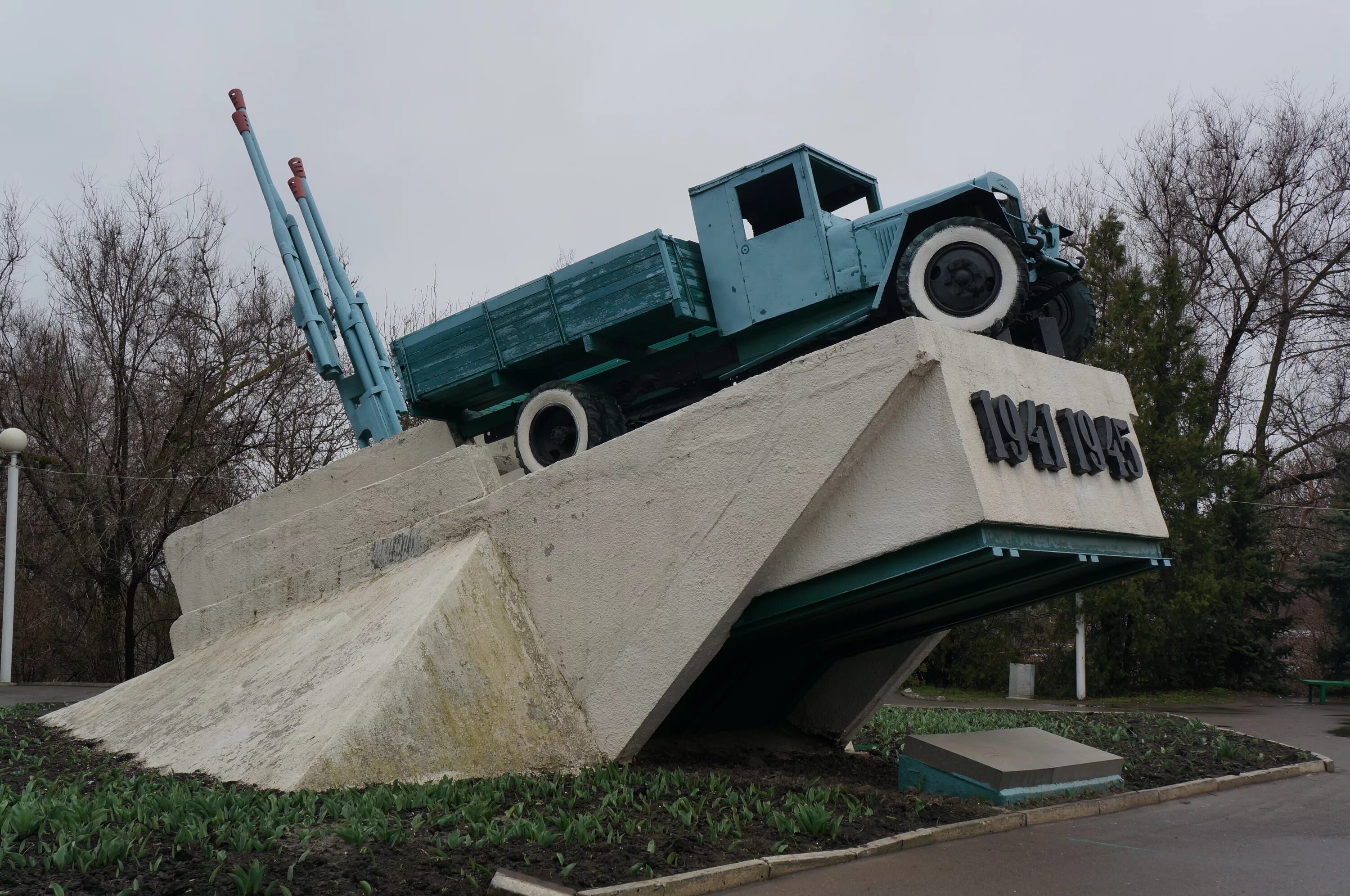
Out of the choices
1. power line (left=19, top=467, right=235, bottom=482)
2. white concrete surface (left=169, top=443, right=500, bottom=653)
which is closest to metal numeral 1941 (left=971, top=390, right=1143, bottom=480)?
white concrete surface (left=169, top=443, right=500, bottom=653)

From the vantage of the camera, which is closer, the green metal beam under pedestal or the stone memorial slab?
the green metal beam under pedestal

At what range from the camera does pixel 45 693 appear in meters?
15.9

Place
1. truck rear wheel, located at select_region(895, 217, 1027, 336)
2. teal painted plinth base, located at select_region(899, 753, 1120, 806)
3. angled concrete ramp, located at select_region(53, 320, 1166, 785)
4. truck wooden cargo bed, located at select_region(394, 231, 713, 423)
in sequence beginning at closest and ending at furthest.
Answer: angled concrete ramp, located at select_region(53, 320, 1166, 785)
teal painted plinth base, located at select_region(899, 753, 1120, 806)
truck rear wheel, located at select_region(895, 217, 1027, 336)
truck wooden cargo bed, located at select_region(394, 231, 713, 423)

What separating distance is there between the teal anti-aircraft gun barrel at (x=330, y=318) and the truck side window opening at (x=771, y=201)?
17.6 ft

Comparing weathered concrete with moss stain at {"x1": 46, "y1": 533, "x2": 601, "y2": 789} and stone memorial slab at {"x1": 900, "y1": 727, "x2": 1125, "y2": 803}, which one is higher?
weathered concrete with moss stain at {"x1": 46, "y1": 533, "x2": 601, "y2": 789}

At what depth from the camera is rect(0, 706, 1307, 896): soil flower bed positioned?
16.0 feet

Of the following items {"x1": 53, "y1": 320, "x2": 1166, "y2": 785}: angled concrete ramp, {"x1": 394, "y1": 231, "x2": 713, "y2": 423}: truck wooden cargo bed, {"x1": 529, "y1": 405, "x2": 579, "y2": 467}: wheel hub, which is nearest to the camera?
{"x1": 53, "y1": 320, "x2": 1166, "y2": 785}: angled concrete ramp

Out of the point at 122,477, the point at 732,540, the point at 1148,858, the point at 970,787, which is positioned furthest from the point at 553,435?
the point at 122,477

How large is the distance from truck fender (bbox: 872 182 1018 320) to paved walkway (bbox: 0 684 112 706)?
11.2 metres

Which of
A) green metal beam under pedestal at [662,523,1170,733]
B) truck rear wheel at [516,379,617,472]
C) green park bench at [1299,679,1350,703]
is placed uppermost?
truck rear wheel at [516,379,617,472]

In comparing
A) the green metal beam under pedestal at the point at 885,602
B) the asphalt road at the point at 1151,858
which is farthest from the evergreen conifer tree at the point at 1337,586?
the green metal beam under pedestal at the point at 885,602

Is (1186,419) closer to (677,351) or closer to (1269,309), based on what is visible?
(1269,309)

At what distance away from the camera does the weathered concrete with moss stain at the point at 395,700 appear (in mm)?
7199

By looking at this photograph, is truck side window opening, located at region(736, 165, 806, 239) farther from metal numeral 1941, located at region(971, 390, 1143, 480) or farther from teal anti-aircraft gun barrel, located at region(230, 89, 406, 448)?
teal anti-aircraft gun barrel, located at region(230, 89, 406, 448)
